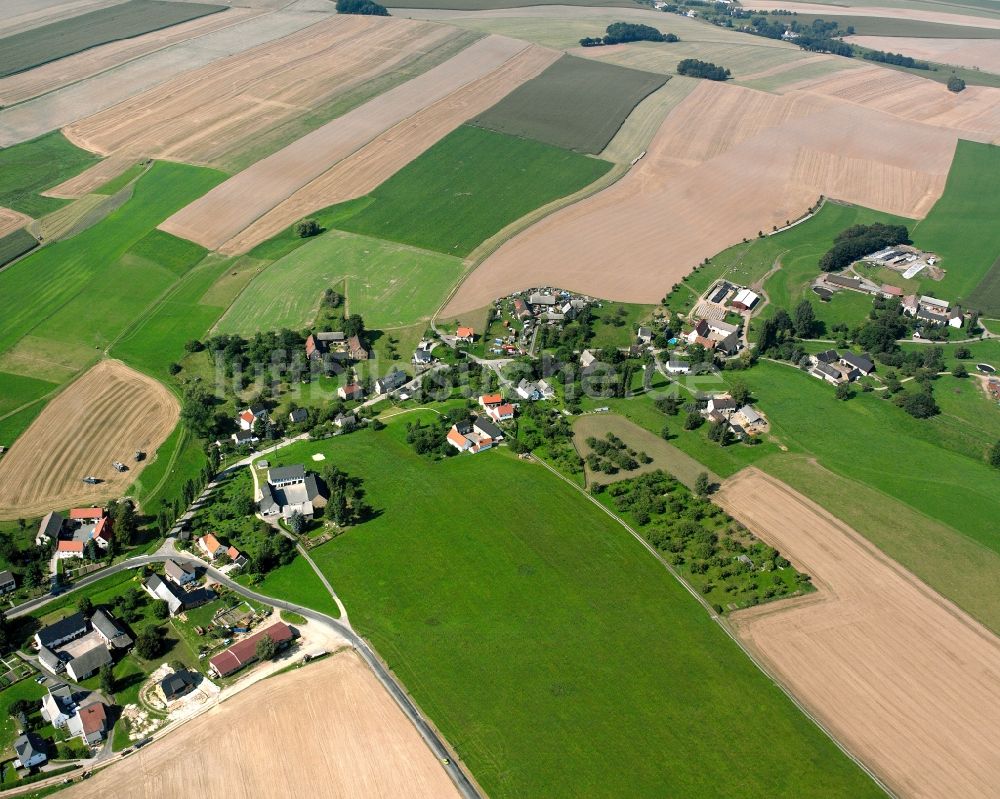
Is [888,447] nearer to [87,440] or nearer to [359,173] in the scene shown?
[87,440]

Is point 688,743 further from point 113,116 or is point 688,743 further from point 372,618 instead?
point 113,116

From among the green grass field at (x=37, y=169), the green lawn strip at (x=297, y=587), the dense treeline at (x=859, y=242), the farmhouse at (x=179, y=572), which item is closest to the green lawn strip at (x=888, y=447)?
the dense treeline at (x=859, y=242)

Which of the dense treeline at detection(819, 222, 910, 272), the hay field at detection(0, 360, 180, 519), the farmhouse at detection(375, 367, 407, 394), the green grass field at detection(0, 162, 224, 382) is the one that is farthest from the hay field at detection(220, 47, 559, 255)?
the dense treeline at detection(819, 222, 910, 272)

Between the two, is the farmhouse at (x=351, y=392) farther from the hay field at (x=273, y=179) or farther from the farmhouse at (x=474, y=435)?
the hay field at (x=273, y=179)

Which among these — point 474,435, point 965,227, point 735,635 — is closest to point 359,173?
point 474,435

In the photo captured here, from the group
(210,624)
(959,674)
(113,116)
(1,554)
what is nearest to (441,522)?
(210,624)
